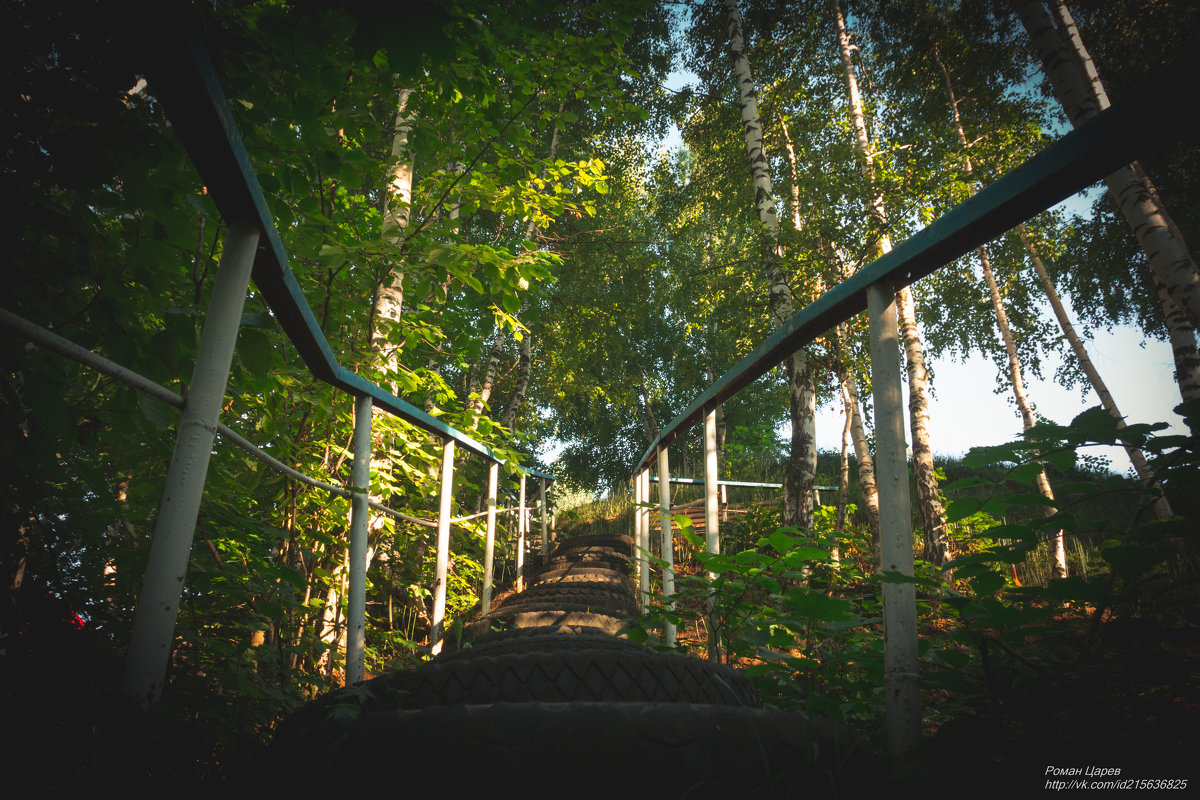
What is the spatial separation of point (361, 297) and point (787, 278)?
5.78 m

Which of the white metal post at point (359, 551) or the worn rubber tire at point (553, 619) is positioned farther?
the worn rubber tire at point (553, 619)

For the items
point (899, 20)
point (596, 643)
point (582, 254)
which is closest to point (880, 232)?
point (582, 254)

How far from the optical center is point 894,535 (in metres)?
1.20

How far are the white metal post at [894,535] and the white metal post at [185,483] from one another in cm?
139

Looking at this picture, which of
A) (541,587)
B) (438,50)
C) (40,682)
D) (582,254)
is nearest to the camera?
(438,50)

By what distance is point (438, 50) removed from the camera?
2.29ft

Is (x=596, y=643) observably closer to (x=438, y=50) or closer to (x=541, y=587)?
(x=438, y=50)

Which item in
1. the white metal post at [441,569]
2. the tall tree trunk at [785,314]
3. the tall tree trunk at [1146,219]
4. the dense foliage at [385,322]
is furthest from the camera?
the tall tree trunk at [785,314]

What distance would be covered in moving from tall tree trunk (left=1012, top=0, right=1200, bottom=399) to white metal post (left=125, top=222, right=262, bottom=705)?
5352 mm

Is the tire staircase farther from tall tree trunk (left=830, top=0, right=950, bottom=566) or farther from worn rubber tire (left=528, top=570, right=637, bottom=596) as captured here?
tall tree trunk (left=830, top=0, right=950, bottom=566)

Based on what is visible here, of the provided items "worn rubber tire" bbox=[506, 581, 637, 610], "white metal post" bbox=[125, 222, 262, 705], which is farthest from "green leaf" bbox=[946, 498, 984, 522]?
"worn rubber tire" bbox=[506, 581, 637, 610]

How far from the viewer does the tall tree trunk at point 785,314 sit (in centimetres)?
611

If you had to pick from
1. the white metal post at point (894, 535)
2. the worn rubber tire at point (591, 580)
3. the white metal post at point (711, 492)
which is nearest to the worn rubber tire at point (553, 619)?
the white metal post at point (711, 492)

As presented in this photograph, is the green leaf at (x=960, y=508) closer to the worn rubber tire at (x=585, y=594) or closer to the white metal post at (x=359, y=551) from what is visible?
the white metal post at (x=359, y=551)
